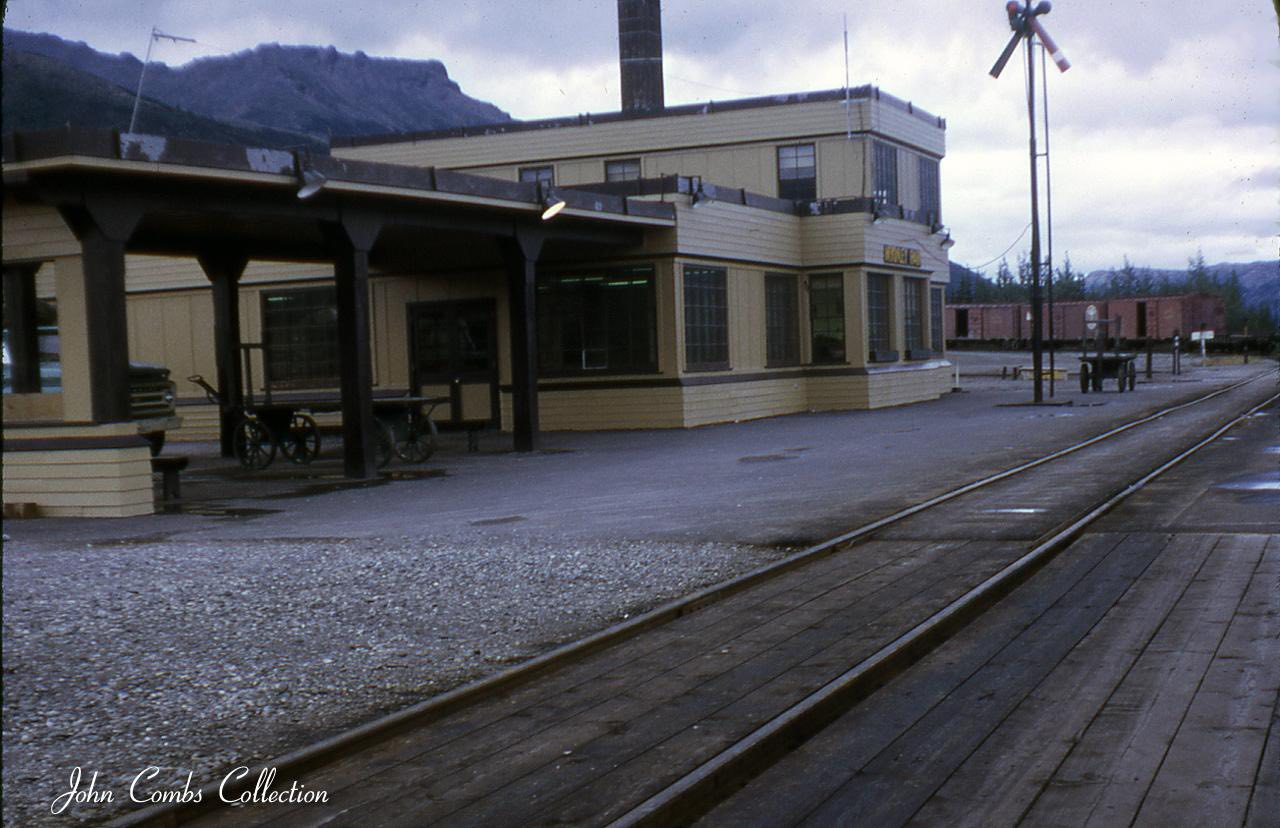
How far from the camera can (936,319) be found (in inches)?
1513

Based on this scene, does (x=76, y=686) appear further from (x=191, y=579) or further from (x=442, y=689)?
(x=191, y=579)

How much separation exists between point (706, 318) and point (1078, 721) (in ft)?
70.5

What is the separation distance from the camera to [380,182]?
16.9 metres

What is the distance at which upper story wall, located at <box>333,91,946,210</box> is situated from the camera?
34.1m

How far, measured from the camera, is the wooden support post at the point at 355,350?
56.8 feet

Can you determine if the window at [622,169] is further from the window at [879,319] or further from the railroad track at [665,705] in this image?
the railroad track at [665,705]

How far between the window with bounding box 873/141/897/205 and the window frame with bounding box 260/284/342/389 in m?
15.2

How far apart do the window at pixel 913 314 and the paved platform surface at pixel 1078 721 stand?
82.2 feet

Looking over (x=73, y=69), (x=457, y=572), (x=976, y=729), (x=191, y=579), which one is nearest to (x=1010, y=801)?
(x=976, y=729)

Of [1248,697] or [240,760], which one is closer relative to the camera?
[240,760]

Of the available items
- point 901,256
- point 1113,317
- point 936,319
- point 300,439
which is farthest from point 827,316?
point 1113,317

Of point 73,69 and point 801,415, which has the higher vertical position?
point 73,69

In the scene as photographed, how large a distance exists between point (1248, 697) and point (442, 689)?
346 cm

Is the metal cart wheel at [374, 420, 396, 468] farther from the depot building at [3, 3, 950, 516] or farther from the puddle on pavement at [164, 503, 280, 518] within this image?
the puddle on pavement at [164, 503, 280, 518]
